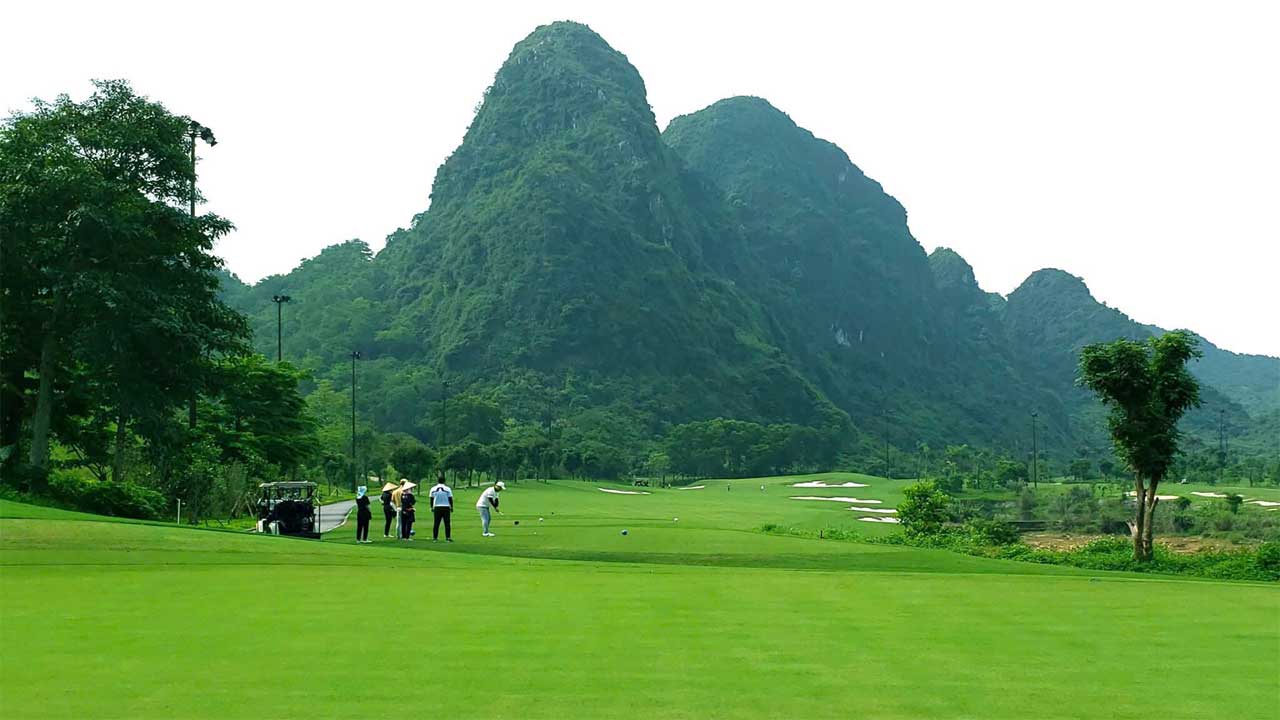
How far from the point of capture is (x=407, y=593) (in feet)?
38.4

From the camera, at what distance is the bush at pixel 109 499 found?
91.9 ft

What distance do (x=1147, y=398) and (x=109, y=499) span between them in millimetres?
27242

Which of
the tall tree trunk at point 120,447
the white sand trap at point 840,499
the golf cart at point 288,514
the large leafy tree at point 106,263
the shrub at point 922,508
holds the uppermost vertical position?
the large leafy tree at point 106,263

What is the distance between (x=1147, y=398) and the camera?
26.9 m

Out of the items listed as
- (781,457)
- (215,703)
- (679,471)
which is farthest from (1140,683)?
(781,457)

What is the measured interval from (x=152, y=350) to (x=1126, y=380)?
2838cm

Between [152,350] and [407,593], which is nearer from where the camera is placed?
[407,593]

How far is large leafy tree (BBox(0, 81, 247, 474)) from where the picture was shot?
30922 mm

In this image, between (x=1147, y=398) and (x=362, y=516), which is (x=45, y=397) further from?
(x=1147, y=398)

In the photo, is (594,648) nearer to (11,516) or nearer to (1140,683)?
(1140,683)

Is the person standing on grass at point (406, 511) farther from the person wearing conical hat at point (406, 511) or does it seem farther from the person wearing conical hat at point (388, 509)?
the person wearing conical hat at point (388, 509)

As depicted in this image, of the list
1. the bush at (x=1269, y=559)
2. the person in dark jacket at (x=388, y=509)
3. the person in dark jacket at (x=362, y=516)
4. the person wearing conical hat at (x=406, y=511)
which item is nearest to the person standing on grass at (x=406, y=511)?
the person wearing conical hat at (x=406, y=511)

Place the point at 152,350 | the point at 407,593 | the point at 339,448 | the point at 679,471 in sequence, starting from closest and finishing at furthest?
the point at 407,593 → the point at 152,350 → the point at 339,448 → the point at 679,471

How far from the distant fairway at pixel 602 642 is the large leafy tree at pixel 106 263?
17.5 meters
